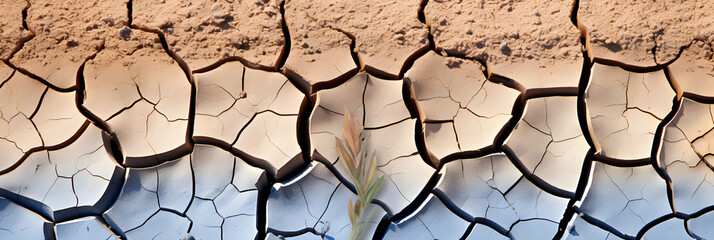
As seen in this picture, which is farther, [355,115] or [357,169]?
[355,115]

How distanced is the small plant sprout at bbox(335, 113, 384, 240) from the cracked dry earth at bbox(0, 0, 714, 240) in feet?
0.26

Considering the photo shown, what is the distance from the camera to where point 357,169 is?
1.99 metres

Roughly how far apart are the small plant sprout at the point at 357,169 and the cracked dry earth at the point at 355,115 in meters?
0.08

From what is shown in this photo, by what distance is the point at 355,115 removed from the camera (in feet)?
7.58

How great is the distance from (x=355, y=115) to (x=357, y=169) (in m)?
0.38

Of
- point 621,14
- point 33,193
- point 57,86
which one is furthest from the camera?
point 621,14

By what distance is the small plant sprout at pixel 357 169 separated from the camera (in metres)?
2.00

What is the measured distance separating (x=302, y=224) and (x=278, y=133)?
1.36ft

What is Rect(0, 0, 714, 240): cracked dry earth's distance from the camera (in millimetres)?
2207

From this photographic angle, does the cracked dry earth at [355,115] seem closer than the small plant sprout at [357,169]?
No

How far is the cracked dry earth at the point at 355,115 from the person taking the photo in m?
2.21

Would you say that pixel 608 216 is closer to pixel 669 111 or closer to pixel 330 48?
pixel 669 111

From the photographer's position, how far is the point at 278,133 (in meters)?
2.29

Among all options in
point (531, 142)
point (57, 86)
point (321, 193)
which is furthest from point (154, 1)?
point (531, 142)
